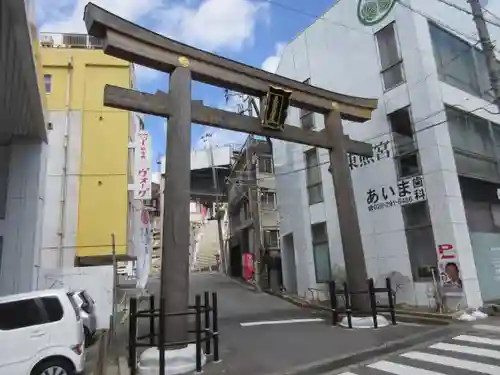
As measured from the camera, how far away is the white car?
6172 millimetres

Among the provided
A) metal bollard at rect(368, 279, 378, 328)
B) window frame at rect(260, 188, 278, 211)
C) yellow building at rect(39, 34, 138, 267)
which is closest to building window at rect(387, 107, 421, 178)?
metal bollard at rect(368, 279, 378, 328)

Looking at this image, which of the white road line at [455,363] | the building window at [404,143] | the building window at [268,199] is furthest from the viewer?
the building window at [268,199]

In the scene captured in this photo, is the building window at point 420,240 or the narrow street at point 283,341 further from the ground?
the building window at point 420,240

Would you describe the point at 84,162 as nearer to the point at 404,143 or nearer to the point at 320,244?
the point at 320,244

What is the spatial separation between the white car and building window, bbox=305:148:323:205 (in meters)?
11.9

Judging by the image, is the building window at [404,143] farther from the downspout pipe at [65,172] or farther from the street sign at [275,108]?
the downspout pipe at [65,172]

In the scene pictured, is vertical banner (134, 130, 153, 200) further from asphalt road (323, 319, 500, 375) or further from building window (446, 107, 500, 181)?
building window (446, 107, 500, 181)

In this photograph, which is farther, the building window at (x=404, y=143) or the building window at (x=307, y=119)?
the building window at (x=307, y=119)

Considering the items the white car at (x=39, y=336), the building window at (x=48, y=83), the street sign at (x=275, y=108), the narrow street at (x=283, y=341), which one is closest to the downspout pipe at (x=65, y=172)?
the building window at (x=48, y=83)

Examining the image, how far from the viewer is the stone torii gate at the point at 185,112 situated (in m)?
7.49

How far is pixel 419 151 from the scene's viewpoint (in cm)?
1227

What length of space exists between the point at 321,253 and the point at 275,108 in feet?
27.3

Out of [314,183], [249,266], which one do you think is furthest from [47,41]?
[249,266]

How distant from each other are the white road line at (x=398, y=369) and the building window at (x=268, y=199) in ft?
65.6
